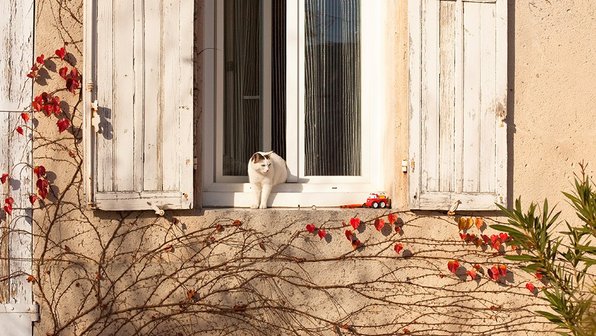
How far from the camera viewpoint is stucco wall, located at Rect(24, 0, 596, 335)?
4.45 m

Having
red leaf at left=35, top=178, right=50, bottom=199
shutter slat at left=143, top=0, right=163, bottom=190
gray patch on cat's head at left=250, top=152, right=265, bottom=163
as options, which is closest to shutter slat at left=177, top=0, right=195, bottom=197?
shutter slat at left=143, top=0, right=163, bottom=190

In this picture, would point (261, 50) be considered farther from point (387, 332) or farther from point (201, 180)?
point (387, 332)

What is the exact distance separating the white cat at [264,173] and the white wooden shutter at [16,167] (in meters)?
1.14

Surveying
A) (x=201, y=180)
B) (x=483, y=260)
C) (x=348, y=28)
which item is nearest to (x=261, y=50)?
(x=348, y=28)

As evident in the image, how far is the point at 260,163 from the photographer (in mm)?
4559

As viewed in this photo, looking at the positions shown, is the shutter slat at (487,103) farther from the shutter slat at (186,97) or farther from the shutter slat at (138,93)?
the shutter slat at (138,93)

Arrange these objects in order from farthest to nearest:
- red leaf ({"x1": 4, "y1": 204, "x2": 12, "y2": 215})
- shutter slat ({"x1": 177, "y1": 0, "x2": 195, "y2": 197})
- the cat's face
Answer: the cat's face, shutter slat ({"x1": 177, "y1": 0, "x2": 195, "y2": 197}), red leaf ({"x1": 4, "y1": 204, "x2": 12, "y2": 215})

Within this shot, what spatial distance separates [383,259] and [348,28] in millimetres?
1347

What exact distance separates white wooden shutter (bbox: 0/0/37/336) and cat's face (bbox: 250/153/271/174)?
1.14m

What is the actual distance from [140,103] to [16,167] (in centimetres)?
70

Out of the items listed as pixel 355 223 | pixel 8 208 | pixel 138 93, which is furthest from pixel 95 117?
pixel 355 223

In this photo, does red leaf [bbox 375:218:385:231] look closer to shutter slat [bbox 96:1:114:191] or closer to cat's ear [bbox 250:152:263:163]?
cat's ear [bbox 250:152:263:163]

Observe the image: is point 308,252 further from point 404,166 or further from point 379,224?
point 404,166

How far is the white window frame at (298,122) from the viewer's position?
4781mm
